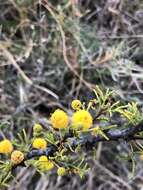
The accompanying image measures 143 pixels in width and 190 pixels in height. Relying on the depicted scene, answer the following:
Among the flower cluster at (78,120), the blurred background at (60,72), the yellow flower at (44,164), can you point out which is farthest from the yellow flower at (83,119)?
the blurred background at (60,72)

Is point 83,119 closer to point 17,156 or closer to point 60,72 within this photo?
point 17,156

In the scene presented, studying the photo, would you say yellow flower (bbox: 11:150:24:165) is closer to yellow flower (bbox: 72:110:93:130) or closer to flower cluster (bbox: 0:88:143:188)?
flower cluster (bbox: 0:88:143:188)

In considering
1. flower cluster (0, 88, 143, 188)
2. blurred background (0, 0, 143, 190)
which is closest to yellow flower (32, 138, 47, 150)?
flower cluster (0, 88, 143, 188)

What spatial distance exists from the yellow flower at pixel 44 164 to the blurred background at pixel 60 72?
0.80 meters

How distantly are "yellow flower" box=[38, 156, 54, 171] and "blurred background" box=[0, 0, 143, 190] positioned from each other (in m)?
0.80

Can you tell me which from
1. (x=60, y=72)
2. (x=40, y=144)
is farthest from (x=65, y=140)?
(x=60, y=72)

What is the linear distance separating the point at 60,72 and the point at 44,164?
3.00 feet

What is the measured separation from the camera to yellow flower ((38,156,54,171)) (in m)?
0.63

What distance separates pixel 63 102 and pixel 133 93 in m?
0.24

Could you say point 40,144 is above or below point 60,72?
below

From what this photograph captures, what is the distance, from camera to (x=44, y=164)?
0.63 metres

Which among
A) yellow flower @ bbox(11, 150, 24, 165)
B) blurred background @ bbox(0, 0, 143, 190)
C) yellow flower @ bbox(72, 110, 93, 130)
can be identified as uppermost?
blurred background @ bbox(0, 0, 143, 190)

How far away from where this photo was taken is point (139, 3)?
1.70 m

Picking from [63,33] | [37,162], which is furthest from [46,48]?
[37,162]
